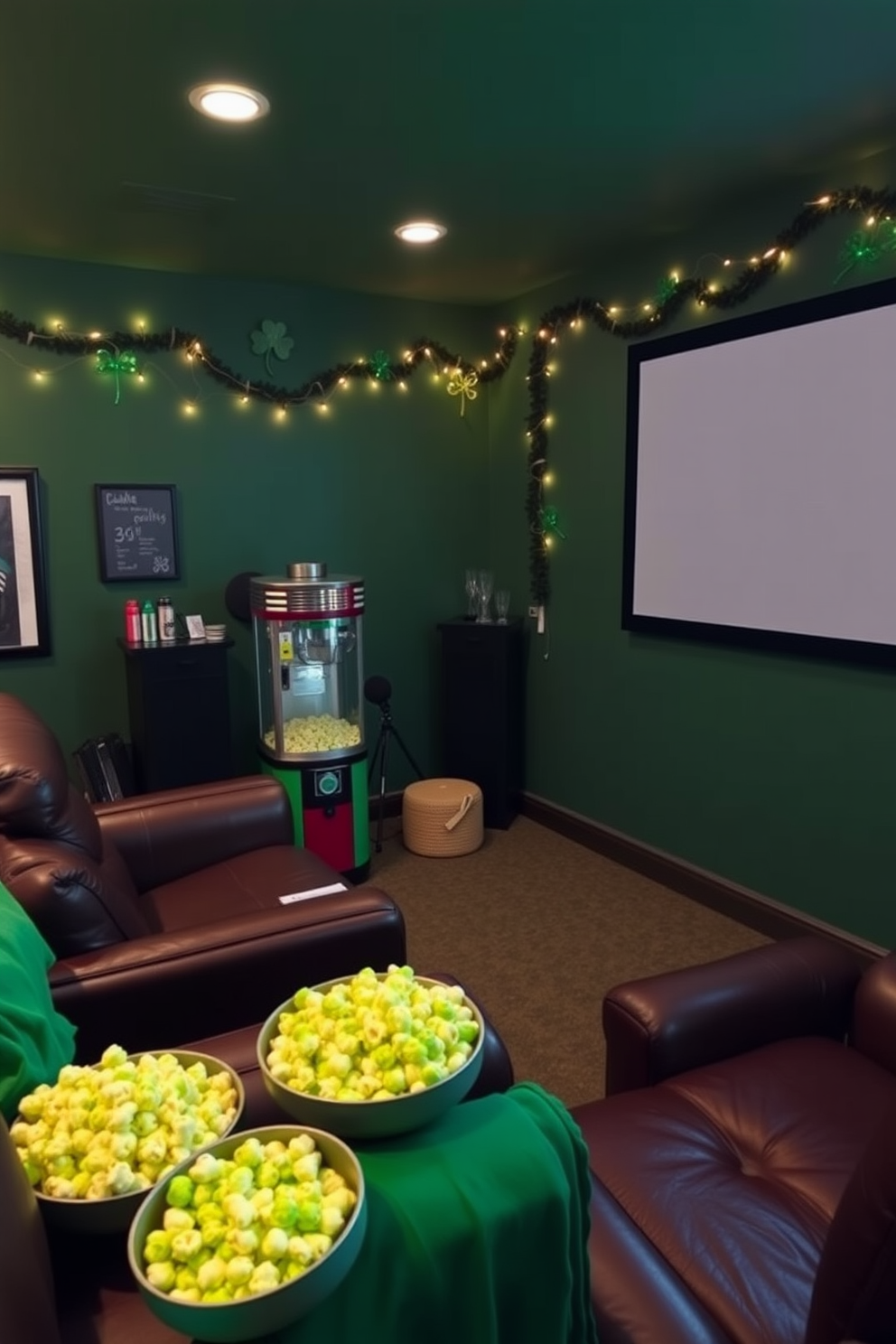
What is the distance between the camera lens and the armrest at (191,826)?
269 centimetres

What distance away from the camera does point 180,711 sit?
3553 millimetres

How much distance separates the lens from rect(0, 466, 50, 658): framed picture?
3.51 m

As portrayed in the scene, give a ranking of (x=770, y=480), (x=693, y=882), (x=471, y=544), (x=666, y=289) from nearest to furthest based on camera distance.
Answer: (x=770, y=480) < (x=666, y=289) < (x=693, y=882) < (x=471, y=544)

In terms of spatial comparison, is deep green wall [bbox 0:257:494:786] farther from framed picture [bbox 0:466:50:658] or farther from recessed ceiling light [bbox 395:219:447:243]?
recessed ceiling light [bbox 395:219:447:243]

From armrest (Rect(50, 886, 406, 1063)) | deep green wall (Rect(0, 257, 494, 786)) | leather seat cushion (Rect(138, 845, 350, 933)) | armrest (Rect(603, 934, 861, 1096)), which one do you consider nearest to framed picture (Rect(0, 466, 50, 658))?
deep green wall (Rect(0, 257, 494, 786))

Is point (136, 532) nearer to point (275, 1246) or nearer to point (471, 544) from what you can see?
point (471, 544)

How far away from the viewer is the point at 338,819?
3.67 meters

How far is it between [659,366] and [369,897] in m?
2.41

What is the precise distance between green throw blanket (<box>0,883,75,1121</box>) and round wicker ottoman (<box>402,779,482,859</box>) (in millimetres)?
2488

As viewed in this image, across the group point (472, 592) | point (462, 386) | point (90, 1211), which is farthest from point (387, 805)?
point (90, 1211)

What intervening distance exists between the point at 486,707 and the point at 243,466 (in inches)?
62.3

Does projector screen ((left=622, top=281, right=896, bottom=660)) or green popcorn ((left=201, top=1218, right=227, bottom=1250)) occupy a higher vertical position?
projector screen ((left=622, top=281, right=896, bottom=660))

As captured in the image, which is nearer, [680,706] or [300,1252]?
[300,1252]

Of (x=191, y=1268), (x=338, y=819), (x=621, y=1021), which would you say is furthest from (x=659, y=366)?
(x=191, y=1268)
